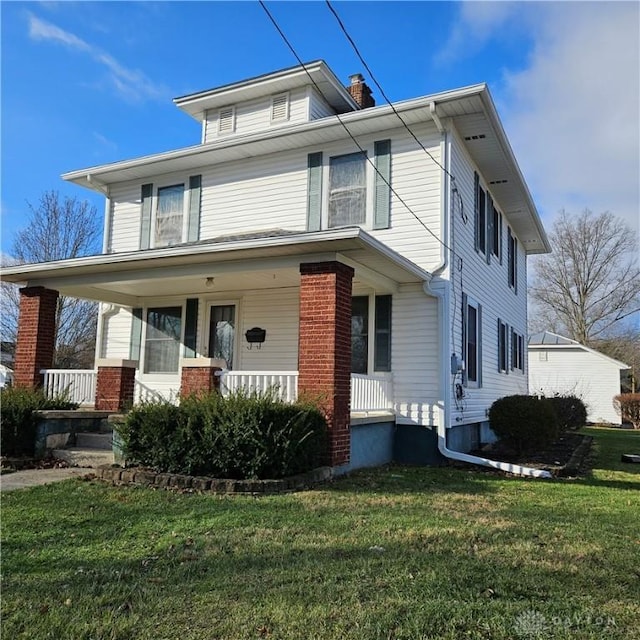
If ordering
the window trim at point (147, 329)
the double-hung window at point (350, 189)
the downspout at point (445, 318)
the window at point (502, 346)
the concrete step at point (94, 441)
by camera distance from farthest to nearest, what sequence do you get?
the window at point (502, 346) → the window trim at point (147, 329) → the double-hung window at point (350, 189) → the downspout at point (445, 318) → the concrete step at point (94, 441)

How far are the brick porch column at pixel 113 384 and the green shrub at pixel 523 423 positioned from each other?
6.65m

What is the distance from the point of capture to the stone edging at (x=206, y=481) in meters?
6.31

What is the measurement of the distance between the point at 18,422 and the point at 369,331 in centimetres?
567

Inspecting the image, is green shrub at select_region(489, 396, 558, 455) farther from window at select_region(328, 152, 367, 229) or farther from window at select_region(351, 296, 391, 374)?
window at select_region(328, 152, 367, 229)

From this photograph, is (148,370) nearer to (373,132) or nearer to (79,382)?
(79,382)

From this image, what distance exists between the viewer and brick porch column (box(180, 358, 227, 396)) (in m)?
8.16

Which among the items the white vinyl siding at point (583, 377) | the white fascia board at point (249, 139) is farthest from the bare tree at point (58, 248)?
the white vinyl siding at point (583, 377)

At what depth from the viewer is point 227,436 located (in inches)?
259

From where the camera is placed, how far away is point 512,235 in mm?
16156

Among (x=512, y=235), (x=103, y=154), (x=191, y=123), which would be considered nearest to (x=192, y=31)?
(x=103, y=154)

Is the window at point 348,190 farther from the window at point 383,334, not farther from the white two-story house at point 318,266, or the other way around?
the window at point 383,334

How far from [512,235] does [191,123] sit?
365 inches

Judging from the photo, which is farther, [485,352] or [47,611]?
[485,352]

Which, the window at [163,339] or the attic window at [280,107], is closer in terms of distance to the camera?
the window at [163,339]
